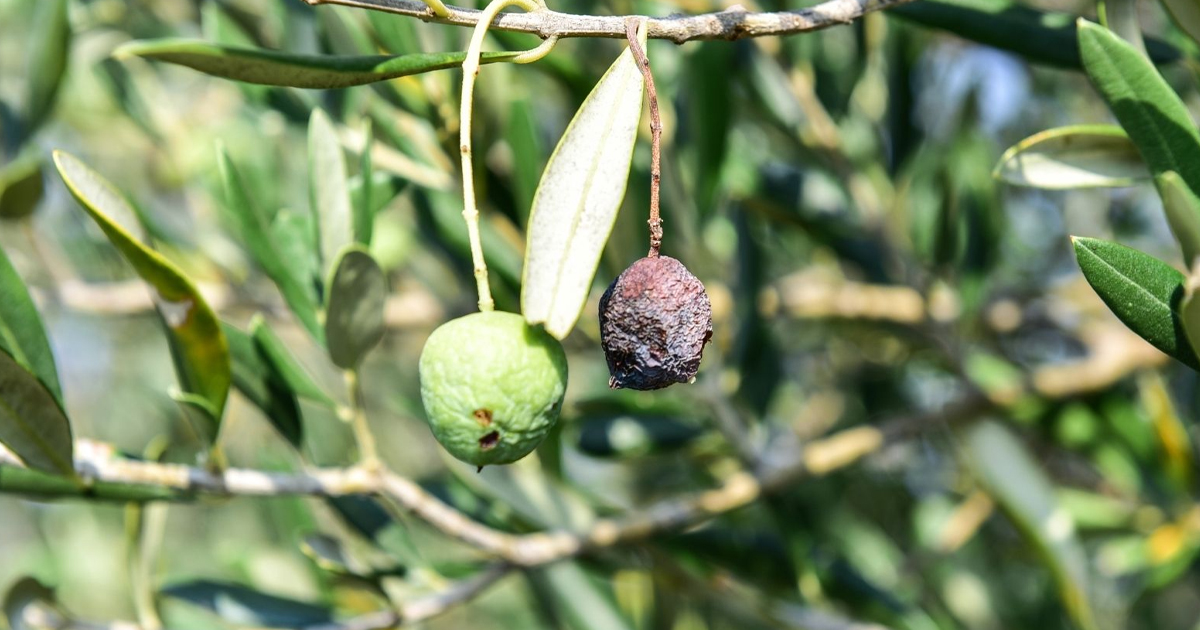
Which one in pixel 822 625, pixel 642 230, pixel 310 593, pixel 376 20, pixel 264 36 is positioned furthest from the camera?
pixel 310 593

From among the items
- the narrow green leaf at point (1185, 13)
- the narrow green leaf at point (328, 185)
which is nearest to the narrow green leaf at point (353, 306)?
the narrow green leaf at point (328, 185)

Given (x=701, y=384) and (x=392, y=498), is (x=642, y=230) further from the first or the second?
(x=392, y=498)

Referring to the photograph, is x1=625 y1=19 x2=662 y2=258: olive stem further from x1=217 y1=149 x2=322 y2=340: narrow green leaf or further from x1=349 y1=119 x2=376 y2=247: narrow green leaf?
x1=217 y1=149 x2=322 y2=340: narrow green leaf

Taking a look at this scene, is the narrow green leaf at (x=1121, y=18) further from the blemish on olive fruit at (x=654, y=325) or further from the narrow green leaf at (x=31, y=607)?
the narrow green leaf at (x=31, y=607)

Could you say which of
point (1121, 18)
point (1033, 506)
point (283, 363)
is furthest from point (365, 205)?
point (1121, 18)

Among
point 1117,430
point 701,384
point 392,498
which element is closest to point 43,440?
point 392,498

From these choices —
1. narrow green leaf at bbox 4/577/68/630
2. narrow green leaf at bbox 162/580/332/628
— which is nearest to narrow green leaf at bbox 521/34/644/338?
narrow green leaf at bbox 162/580/332/628

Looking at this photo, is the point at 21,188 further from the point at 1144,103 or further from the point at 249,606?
the point at 1144,103
